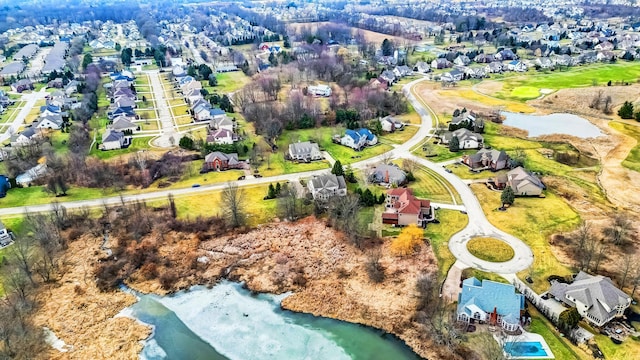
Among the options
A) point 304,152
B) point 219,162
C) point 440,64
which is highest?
point 219,162

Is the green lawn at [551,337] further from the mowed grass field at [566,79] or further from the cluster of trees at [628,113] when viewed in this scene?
the mowed grass field at [566,79]

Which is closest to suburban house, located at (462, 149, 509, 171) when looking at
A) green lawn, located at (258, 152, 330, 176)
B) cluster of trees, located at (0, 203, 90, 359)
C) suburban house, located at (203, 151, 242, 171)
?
green lawn, located at (258, 152, 330, 176)

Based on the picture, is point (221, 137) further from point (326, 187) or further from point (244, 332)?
point (244, 332)

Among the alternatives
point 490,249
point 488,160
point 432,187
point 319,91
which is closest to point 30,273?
point 490,249

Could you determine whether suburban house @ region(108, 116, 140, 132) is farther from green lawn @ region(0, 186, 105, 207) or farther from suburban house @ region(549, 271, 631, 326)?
suburban house @ region(549, 271, 631, 326)

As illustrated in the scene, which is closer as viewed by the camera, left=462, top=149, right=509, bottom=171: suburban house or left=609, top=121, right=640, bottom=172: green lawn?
left=462, top=149, right=509, bottom=171: suburban house

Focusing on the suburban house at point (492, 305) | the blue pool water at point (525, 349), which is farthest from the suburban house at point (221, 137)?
the blue pool water at point (525, 349)

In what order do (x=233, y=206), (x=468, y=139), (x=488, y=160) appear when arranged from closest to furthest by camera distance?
(x=233, y=206)
(x=488, y=160)
(x=468, y=139)
